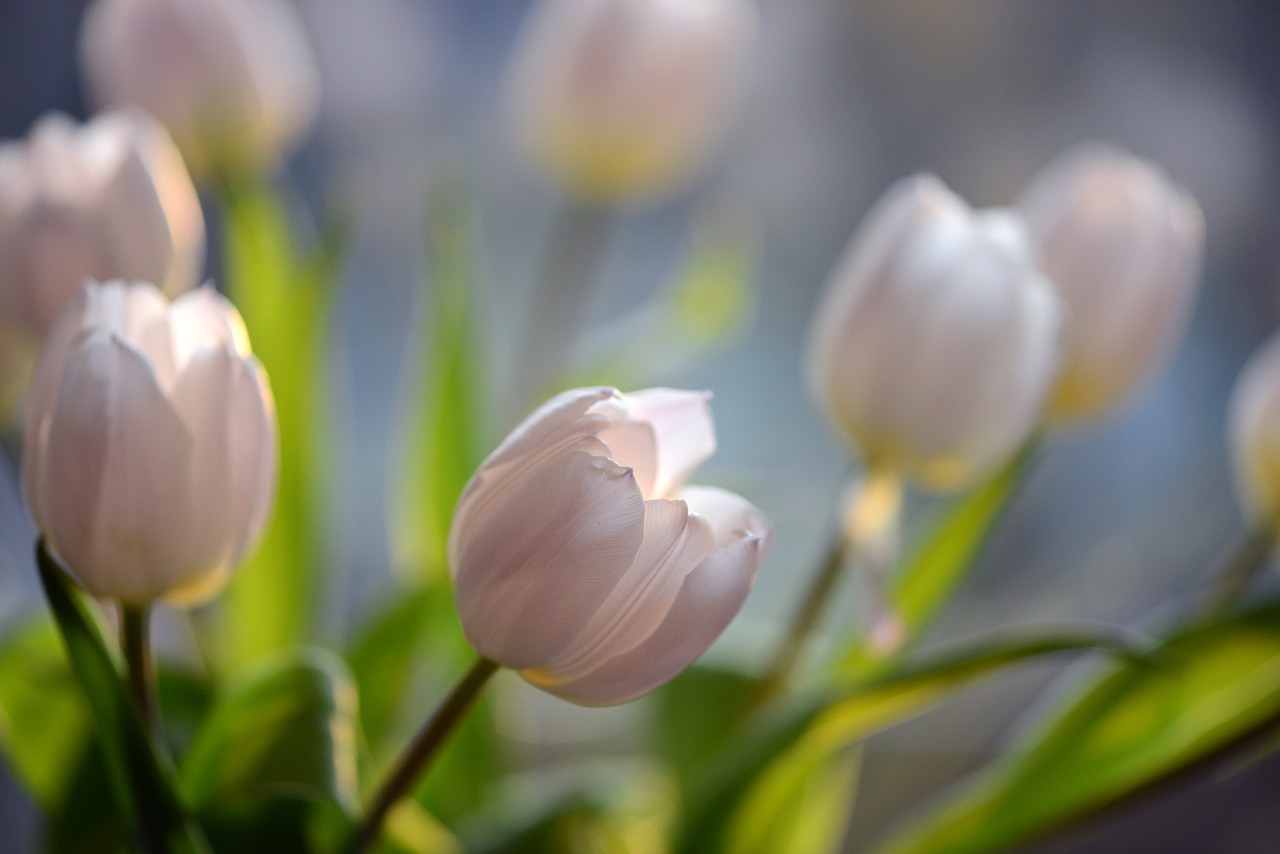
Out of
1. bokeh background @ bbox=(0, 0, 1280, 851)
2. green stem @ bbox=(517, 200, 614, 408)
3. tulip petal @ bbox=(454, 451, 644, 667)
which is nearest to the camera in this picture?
tulip petal @ bbox=(454, 451, 644, 667)

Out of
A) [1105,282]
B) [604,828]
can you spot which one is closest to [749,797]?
[604,828]

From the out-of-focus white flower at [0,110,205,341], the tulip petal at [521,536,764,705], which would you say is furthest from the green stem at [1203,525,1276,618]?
the out-of-focus white flower at [0,110,205,341]

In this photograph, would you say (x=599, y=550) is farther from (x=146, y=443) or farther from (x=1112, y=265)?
(x=1112, y=265)

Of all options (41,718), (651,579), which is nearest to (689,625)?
(651,579)

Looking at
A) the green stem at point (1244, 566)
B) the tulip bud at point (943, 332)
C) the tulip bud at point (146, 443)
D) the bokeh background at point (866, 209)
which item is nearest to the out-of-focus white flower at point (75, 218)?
the tulip bud at point (146, 443)

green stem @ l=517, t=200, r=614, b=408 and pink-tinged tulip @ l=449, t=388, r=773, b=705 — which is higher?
pink-tinged tulip @ l=449, t=388, r=773, b=705

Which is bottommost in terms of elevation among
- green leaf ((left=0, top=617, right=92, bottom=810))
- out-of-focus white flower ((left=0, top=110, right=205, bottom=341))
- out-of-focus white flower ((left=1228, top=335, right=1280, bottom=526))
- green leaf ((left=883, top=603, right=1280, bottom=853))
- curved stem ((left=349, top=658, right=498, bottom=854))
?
green leaf ((left=0, top=617, right=92, bottom=810))

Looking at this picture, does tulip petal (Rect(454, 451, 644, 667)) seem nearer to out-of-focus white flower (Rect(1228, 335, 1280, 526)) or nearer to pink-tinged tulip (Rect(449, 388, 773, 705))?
pink-tinged tulip (Rect(449, 388, 773, 705))
